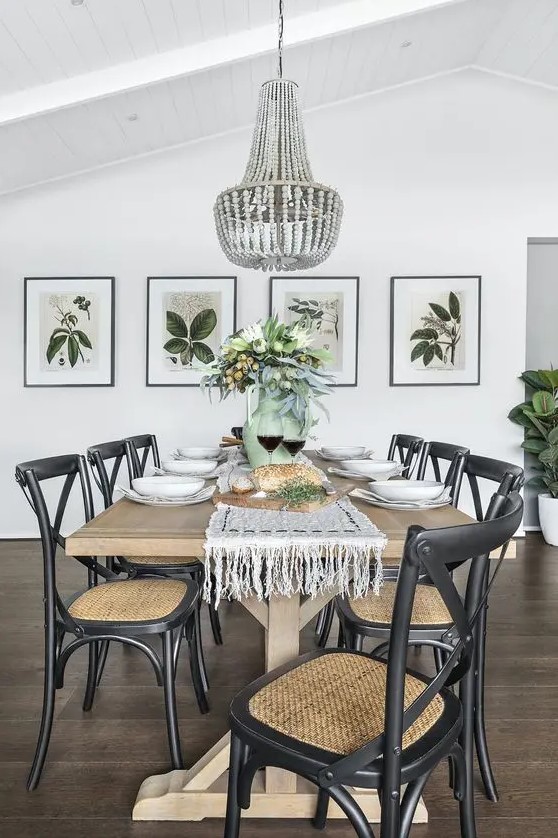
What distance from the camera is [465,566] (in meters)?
3.82

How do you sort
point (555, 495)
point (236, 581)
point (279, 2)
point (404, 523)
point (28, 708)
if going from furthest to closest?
point (555, 495) < point (279, 2) < point (28, 708) < point (404, 523) < point (236, 581)

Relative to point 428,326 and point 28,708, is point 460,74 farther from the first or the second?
point 28,708

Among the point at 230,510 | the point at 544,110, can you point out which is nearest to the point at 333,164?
the point at 544,110

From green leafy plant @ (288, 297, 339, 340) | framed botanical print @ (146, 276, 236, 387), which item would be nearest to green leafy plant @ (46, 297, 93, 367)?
framed botanical print @ (146, 276, 236, 387)

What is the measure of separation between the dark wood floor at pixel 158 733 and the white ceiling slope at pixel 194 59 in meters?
2.85

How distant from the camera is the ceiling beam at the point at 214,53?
11.0ft

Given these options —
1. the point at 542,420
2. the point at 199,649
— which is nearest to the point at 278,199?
the point at 199,649

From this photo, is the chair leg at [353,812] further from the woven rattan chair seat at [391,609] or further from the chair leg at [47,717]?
the chair leg at [47,717]

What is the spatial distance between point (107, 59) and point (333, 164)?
1819 mm

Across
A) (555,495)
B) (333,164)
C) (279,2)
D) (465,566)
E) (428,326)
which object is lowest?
(465,566)

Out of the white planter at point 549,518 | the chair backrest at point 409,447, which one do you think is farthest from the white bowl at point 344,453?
the white planter at point 549,518

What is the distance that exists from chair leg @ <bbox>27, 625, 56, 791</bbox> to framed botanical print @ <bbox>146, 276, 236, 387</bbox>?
9.65 ft

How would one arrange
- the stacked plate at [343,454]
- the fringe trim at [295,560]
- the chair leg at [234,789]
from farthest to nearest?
the stacked plate at [343,454], the fringe trim at [295,560], the chair leg at [234,789]

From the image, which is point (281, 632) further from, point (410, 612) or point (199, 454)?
point (199, 454)
